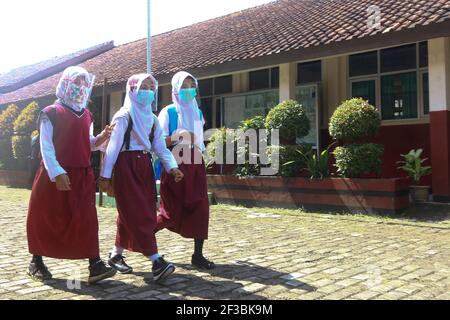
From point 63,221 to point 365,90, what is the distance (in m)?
8.57

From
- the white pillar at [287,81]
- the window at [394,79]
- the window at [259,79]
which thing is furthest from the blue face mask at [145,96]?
the window at [259,79]

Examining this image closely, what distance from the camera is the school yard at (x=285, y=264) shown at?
11.5ft

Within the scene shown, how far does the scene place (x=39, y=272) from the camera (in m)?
3.82

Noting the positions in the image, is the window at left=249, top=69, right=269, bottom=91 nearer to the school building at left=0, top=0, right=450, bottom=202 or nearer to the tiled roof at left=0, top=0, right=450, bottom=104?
the school building at left=0, top=0, right=450, bottom=202

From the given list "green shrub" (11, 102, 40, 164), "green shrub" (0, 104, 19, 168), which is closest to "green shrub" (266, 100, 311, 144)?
"green shrub" (11, 102, 40, 164)

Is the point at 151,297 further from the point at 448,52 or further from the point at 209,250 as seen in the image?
the point at 448,52

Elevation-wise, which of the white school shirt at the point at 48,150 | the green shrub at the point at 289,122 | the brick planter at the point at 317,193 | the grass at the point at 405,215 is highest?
the green shrub at the point at 289,122

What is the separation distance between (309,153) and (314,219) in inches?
71.2

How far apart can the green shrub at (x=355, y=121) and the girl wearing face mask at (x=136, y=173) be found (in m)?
4.93

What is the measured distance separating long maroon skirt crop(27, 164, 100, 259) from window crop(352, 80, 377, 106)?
8.24 metres

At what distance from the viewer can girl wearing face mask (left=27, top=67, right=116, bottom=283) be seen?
3611 mm

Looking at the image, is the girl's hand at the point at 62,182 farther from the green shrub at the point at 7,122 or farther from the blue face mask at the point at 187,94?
the green shrub at the point at 7,122

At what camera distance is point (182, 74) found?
4410 mm
